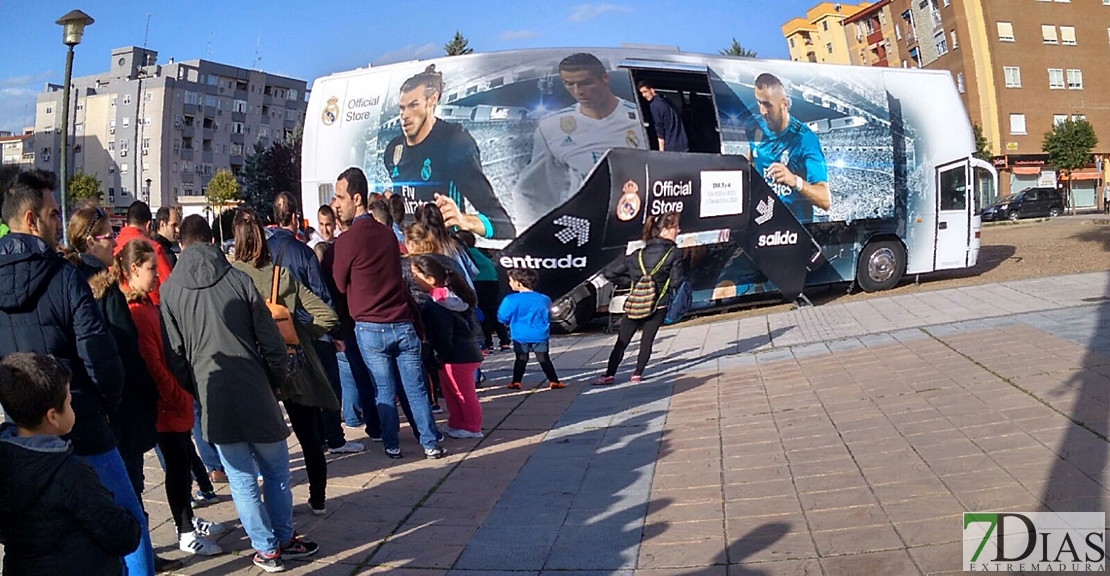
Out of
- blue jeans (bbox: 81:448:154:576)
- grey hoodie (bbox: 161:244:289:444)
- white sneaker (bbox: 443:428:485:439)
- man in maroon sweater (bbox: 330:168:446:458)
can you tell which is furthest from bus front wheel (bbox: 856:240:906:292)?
Result: blue jeans (bbox: 81:448:154:576)

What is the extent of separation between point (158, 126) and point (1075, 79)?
244 feet

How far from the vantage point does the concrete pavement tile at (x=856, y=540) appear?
4496 millimetres

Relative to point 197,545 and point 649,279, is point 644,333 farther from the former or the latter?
point 197,545

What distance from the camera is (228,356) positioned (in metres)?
4.38

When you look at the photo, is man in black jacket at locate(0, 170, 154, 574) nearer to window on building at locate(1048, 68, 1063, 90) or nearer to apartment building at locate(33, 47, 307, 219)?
window on building at locate(1048, 68, 1063, 90)

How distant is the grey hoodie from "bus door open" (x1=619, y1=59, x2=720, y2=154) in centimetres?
941

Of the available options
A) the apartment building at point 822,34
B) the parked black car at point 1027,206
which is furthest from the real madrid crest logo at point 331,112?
the apartment building at point 822,34

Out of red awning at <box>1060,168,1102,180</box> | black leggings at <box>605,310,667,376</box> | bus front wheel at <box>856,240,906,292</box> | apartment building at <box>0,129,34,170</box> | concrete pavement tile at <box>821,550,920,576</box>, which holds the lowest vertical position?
concrete pavement tile at <box>821,550,920,576</box>

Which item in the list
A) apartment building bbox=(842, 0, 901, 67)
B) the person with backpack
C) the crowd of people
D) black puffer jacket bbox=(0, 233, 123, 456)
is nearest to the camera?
the crowd of people

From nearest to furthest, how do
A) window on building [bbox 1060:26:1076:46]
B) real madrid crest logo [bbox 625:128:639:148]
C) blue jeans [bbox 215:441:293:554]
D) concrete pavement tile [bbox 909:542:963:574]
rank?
concrete pavement tile [bbox 909:542:963:574] → blue jeans [bbox 215:441:293:554] → real madrid crest logo [bbox 625:128:639:148] → window on building [bbox 1060:26:1076:46]

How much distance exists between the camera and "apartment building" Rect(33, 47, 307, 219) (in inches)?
3324

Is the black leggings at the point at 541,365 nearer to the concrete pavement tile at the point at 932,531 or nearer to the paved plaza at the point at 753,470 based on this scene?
the paved plaza at the point at 753,470

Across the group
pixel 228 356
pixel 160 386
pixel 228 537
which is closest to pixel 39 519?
pixel 228 356

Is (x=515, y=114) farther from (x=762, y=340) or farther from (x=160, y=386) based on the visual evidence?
(x=160, y=386)
